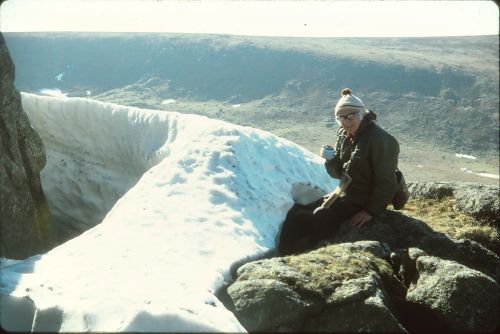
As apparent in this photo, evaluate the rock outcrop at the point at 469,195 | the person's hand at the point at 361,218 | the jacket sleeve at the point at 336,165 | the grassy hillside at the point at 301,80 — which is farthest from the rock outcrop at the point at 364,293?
the grassy hillside at the point at 301,80

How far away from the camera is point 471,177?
6125 centimetres

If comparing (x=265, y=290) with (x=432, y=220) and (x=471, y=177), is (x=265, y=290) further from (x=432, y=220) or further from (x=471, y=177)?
(x=471, y=177)

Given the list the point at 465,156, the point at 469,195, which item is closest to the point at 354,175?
the point at 469,195

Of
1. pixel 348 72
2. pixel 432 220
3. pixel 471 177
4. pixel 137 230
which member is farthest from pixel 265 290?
pixel 348 72

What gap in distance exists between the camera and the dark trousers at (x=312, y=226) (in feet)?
21.0

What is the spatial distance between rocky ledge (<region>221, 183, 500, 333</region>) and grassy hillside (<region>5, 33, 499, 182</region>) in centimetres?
5779

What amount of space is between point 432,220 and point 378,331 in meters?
3.72

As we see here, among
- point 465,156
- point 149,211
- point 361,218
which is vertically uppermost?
point 149,211

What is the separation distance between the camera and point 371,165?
6.34m

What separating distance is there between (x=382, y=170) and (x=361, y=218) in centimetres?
72

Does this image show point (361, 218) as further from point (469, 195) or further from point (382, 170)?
point (469, 195)

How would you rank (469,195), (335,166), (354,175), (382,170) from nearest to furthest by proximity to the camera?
1. (382,170)
2. (354,175)
3. (335,166)
4. (469,195)

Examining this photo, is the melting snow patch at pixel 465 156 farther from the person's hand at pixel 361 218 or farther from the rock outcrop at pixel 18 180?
the rock outcrop at pixel 18 180

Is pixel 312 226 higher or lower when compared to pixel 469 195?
lower
